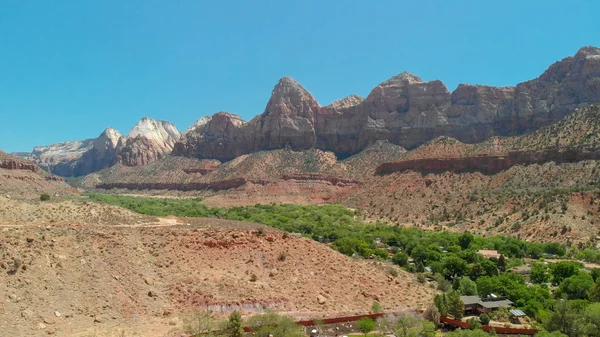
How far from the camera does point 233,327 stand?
2406 centimetres

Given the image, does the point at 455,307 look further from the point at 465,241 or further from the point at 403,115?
the point at 403,115

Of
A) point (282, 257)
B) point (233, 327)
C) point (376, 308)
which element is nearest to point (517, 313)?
point (376, 308)

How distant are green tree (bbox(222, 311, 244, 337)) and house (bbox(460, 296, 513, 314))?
19420 mm

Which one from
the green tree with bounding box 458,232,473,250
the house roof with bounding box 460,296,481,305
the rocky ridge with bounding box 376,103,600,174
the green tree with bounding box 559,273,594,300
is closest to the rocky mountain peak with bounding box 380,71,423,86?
the rocky ridge with bounding box 376,103,600,174

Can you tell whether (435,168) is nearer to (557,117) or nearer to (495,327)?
(557,117)

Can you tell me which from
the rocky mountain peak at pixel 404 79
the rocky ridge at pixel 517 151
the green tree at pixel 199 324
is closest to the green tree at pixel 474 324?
the green tree at pixel 199 324

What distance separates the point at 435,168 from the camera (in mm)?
107500

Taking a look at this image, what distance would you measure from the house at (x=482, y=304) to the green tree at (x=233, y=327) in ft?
63.7

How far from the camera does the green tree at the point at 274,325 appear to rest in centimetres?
2425

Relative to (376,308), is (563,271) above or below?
below

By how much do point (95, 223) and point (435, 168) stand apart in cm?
8695

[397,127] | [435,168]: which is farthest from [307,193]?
[397,127]

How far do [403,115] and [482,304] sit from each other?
128 meters

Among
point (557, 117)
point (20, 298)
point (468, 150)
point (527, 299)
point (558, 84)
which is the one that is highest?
point (558, 84)
